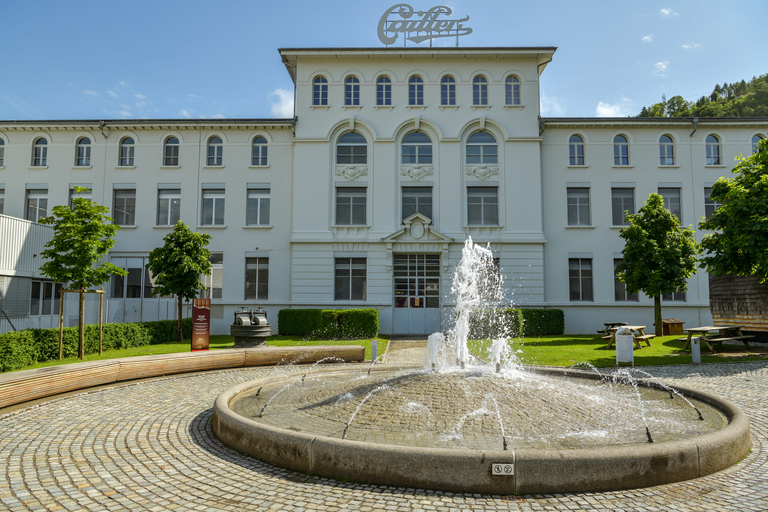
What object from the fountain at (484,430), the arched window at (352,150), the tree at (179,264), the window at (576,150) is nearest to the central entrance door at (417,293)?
the arched window at (352,150)

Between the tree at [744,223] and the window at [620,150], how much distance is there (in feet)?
34.8

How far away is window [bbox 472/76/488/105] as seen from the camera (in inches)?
1097

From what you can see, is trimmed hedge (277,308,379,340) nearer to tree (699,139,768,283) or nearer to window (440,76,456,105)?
window (440,76,456,105)

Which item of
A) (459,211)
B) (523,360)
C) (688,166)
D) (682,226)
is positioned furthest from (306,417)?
(688,166)

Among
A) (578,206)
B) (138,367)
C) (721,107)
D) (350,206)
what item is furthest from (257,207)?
(721,107)

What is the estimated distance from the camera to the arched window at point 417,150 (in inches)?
1087

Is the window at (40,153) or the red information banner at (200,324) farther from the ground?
the window at (40,153)

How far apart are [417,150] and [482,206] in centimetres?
483

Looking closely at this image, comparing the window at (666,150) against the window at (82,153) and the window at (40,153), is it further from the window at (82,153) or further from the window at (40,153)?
the window at (40,153)

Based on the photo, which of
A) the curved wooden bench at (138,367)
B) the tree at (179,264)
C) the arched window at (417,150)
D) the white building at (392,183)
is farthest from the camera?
the arched window at (417,150)

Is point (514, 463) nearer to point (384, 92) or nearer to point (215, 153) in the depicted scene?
point (384, 92)

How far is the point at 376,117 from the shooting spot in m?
27.6

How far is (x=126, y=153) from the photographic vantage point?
28.5 m

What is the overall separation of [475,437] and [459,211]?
70.7 feet
